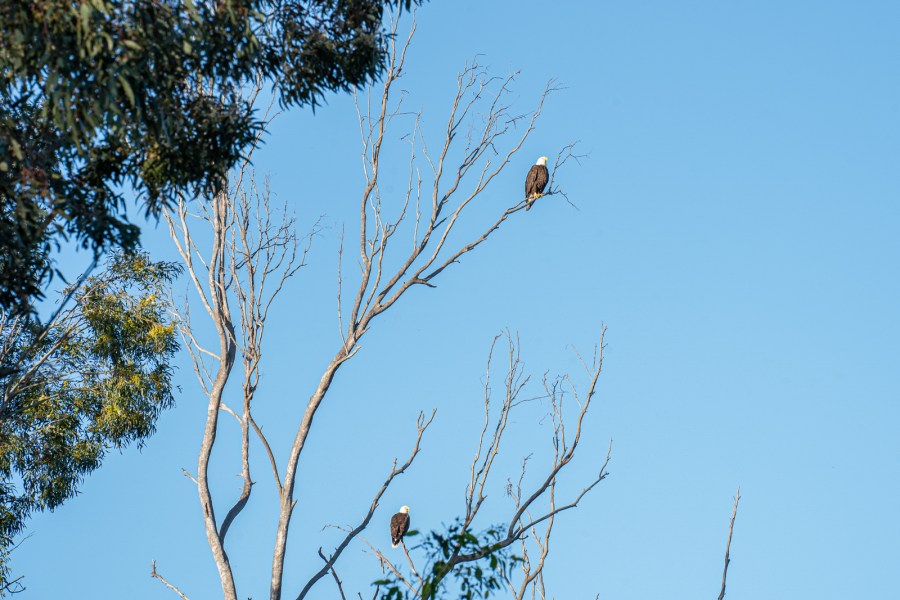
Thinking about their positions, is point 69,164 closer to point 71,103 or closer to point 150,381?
point 71,103

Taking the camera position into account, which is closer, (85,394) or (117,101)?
(117,101)

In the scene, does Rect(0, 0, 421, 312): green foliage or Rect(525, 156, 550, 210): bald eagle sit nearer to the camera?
Rect(0, 0, 421, 312): green foliage

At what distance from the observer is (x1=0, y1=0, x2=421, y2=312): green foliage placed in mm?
6340

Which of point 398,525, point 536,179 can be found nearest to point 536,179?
point 536,179

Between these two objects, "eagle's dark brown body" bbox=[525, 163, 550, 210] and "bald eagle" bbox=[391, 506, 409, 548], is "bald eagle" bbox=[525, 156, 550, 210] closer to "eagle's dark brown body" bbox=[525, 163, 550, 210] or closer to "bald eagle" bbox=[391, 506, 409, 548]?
"eagle's dark brown body" bbox=[525, 163, 550, 210]

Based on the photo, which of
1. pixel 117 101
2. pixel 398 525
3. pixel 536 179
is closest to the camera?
pixel 117 101

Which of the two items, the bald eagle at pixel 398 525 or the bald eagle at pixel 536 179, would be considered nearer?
the bald eagle at pixel 536 179

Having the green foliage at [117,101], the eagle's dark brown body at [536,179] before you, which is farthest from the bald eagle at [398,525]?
the green foliage at [117,101]

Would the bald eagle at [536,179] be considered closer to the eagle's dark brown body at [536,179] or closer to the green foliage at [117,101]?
the eagle's dark brown body at [536,179]

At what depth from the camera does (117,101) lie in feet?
21.8

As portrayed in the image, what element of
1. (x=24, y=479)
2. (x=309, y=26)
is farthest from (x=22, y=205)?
(x=24, y=479)

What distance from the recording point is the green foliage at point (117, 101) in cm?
634

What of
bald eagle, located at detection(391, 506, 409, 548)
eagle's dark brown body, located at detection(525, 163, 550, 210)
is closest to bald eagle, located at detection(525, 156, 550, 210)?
eagle's dark brown body, located at detection(525, 163, 550, 210)

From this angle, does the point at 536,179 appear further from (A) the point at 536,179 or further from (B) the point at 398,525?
(B) the point at 398,525
